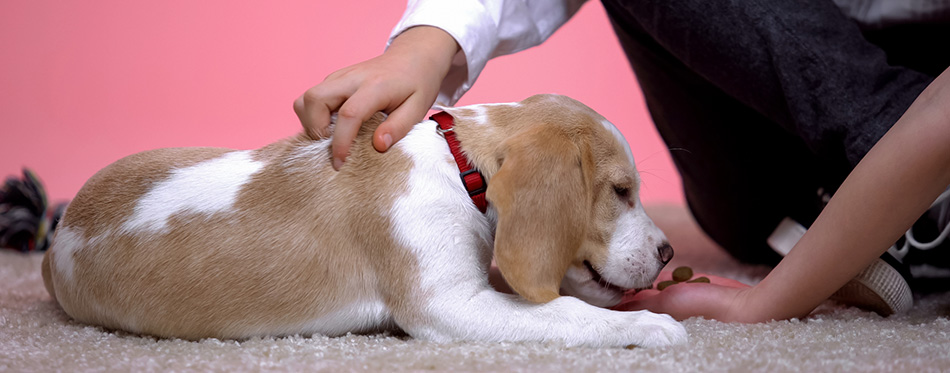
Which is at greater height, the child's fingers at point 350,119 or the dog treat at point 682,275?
the child's fingers at point 350,119

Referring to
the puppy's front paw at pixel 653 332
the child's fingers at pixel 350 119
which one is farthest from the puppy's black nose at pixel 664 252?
the child's fingers at pixel 350 119

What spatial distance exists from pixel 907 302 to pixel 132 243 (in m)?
1.34

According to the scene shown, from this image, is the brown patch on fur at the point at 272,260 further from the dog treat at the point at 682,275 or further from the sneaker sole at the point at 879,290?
the sneaker sole at the point at 879,290

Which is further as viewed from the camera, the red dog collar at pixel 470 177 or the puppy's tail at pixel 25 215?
the puppy's tail at pixel 25 215

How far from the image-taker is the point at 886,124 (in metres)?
1.37

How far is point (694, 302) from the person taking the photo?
1295 mm

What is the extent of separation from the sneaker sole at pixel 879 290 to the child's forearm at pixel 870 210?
13 cm

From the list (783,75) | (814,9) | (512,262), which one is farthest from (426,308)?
(814,9)

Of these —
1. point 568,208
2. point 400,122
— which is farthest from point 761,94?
point 400,122

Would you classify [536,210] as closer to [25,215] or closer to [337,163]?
[337,163]

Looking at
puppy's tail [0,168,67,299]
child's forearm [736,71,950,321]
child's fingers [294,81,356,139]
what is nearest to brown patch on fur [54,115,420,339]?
child's fingers [294,81,356,139]

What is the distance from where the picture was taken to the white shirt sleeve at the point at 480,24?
1501mm

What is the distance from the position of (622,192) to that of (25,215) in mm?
1845

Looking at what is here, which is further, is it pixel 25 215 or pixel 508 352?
pixel 25 215
